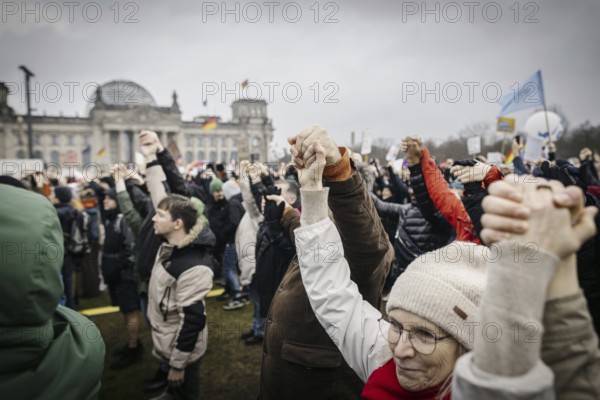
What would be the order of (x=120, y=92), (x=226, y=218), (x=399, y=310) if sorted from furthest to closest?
(x=120, y=92) → (x=226, y=218) → (x=399, y=310)

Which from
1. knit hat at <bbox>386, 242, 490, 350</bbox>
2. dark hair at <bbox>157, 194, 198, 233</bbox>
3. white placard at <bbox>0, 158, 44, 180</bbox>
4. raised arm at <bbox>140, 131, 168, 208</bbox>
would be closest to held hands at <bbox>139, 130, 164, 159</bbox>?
raised arm at <bbox>140, 131, 168, 208</bbox>

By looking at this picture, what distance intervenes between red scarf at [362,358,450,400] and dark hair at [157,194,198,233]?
2033mm

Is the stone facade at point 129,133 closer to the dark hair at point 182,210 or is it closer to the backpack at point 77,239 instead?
the backpack at point 77,239

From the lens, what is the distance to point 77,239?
16.7ft

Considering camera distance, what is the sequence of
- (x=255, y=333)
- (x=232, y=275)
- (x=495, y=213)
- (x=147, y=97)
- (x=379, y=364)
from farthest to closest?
1. (x=147, y=97)
2. (x=232, y=275)
3. (x=255, y=333)
4. (x=379, y=364)
5. (x=495, y=213)

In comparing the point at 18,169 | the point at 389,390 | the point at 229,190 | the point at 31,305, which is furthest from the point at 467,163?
the point at 18,169

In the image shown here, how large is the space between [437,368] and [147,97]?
265 ft

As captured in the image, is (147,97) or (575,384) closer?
(575,384)

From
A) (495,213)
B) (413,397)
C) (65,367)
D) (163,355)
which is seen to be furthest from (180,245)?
(495,213)

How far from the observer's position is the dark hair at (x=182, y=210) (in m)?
2.79

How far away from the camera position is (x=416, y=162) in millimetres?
2611

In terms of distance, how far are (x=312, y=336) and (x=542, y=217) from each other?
138cm

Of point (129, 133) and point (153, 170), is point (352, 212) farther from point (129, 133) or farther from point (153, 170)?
point (129, 133)

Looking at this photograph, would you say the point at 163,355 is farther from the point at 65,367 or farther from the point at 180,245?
the point at 65,367
